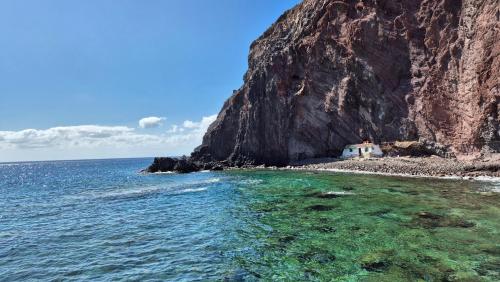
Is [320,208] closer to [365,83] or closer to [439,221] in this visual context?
[439,221]

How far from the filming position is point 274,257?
15.8 m

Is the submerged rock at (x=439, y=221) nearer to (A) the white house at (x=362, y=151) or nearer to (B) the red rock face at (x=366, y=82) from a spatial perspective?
(B) the red rock face at (x=366, y=82)

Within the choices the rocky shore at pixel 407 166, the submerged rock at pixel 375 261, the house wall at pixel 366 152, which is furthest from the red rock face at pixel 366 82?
the submerged rock at pixel 375 261

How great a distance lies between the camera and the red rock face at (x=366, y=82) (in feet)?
168

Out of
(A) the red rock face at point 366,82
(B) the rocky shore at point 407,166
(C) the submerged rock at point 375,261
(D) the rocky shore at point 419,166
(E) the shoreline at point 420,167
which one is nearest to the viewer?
(C) the submerged rock at point 375,261

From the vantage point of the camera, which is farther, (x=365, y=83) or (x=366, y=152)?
(x=365, y=83)

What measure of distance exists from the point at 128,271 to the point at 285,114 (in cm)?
6919

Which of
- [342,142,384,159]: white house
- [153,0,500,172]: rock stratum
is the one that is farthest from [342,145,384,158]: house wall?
[153,0,500,172]: rock stratum

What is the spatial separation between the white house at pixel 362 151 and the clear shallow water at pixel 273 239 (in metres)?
31.4

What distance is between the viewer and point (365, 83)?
227 ft

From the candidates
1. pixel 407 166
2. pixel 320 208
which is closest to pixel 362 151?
pixel 407 166

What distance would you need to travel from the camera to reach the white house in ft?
213

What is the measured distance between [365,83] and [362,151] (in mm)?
13389

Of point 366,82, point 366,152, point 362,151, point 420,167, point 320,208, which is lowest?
point 320,208
